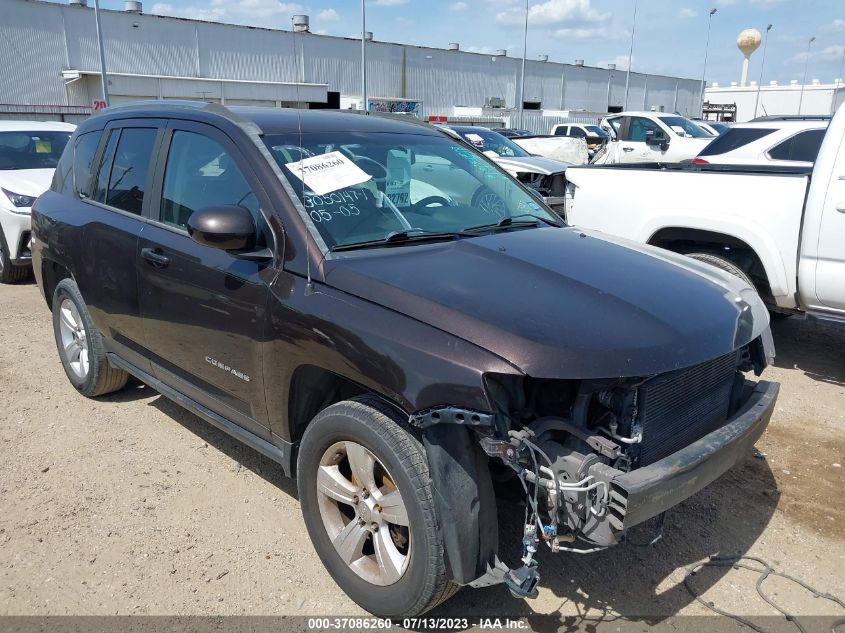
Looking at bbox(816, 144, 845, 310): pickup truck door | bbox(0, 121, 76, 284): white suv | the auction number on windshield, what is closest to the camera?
the auction number on windshield

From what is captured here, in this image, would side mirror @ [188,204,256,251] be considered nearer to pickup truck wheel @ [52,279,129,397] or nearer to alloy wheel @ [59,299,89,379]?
pickup truck wheel @ [52,279,129,397]

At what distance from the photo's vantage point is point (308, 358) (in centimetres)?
268

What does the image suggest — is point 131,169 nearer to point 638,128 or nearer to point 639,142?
point 639,142

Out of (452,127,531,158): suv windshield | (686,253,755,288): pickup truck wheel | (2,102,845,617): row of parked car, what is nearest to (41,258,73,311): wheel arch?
(2,102,845,617): row of parked car

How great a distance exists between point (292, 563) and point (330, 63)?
151 ft

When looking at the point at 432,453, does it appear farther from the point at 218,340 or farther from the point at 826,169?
the point at 826,169

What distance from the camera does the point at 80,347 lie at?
477 cm

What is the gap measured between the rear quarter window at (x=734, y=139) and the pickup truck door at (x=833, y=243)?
389cm

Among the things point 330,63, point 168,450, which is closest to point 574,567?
point 168,450

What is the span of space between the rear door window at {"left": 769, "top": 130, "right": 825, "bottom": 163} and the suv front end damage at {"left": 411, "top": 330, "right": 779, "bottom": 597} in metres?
6.90

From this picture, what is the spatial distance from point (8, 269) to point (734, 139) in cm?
927

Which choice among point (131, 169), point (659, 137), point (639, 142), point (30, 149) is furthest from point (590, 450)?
point (639, 142)

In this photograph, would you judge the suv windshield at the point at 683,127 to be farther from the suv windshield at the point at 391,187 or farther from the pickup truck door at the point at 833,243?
the suv windshield at the point at 391,187

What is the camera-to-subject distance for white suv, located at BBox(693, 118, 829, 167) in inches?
324
